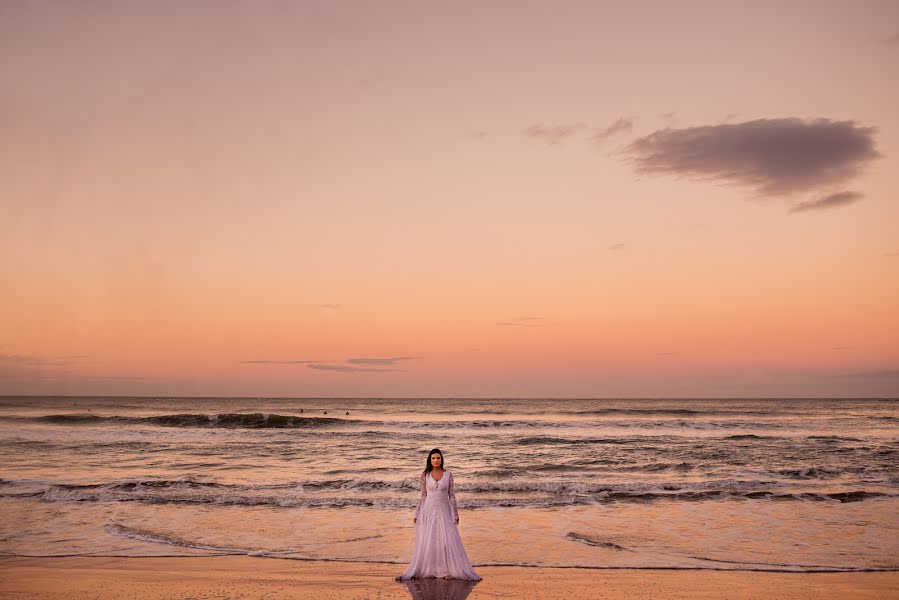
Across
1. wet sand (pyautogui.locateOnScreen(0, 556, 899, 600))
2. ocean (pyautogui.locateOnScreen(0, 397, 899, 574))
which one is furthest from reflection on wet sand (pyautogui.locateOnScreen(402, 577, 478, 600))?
ocean (pyautogui.locateOnScreen(0, 397, 899, 574))

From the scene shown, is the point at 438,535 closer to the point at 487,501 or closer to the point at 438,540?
the point at 438,540

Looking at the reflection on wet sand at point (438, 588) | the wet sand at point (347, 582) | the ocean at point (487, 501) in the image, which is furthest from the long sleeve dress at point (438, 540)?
the ocean at point (487, 501)

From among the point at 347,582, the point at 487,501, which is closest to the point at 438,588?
the point at 347,582

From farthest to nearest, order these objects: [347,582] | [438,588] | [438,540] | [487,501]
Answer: [487,501]
[438,540]
[347,582]
[438,588]

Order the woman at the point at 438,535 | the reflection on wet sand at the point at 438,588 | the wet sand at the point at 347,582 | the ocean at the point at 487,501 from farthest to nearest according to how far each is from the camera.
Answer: the ocean at the point at 487,501 → the woman at the point at 438,535 → the wet sand at the point at 347,582 → the reflection on wet sand at the point at 438,588

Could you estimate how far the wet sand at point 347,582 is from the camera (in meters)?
8.66

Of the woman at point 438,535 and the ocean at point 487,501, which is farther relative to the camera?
the ocean at point 487,501

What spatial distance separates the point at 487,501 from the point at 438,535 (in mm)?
7171

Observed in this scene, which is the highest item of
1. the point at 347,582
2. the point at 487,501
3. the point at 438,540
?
the point at 438,540

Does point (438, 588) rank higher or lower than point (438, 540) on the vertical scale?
lower

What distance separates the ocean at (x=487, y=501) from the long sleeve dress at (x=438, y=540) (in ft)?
2.63

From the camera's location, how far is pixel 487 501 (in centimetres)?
1638

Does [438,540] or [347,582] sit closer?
[347,582]

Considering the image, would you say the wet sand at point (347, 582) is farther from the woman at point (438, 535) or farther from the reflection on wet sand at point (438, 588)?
the woman at point (438, 535)
